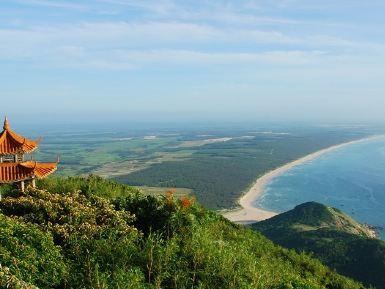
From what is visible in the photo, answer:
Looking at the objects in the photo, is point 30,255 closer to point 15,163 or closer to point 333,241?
point 15,163

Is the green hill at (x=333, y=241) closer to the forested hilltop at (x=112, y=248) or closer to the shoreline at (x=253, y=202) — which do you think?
the shoreline at (x=253, y=202)

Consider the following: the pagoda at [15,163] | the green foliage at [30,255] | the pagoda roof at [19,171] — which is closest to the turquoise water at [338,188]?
the pagoda roof at [19,171]

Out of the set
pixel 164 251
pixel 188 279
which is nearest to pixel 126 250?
pixel 164 251

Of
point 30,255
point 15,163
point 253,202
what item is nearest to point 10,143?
point 15,163

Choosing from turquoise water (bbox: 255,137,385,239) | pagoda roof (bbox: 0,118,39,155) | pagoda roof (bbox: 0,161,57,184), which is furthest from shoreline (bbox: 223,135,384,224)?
pagoda roof (bbox: 0,118,39,155)

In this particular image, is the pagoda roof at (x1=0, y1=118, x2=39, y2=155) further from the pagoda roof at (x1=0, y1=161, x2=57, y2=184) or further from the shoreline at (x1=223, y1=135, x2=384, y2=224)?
the shoreline at (x1=223, y1=135, x2=384, y2=224)
